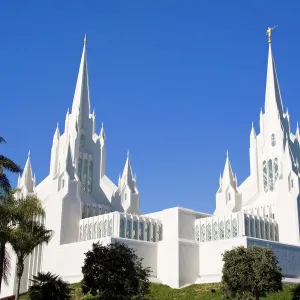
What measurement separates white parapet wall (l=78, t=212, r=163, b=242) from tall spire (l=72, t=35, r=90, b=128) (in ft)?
41.5

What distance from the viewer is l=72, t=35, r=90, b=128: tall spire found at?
59531 millimetres

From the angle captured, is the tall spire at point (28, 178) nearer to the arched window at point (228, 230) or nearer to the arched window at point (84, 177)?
the arched window at point (84, 177)

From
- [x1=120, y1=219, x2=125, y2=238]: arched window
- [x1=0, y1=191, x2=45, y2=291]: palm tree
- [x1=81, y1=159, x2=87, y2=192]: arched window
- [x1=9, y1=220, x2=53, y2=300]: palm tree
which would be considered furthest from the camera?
[x1=81, y1=159, x2=87, y2=192]: arched window

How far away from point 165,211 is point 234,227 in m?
6.54

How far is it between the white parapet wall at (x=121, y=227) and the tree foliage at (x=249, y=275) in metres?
18.4

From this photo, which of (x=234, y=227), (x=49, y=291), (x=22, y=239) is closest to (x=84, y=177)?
(x=234, y=227)

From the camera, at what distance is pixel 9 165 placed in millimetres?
23172

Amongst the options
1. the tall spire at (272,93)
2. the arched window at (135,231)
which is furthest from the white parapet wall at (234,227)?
the tall spire at (272,93)

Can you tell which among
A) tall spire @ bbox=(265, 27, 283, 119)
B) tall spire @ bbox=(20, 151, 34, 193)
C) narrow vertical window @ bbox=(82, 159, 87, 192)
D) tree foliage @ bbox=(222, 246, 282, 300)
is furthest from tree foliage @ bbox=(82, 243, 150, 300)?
tall spire @ bbox=(265, 27, 283, 119)

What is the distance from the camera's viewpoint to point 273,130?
195 feet

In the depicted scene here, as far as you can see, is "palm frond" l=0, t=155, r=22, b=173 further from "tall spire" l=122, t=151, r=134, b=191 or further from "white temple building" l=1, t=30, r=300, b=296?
"tall spire" l=122, t=151, r=134, b=191

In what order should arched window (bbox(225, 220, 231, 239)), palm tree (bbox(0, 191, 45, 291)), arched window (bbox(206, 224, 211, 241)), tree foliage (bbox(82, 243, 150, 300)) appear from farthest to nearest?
arched window (bbox(206, 224, 211, 241)) → arched window (bbox(225, 220, 231, 239)) → tree foliage (bbox(82, 243, 150, 300)) → palm tree (bbox(0, 191, 45, 291))

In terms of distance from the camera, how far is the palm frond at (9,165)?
23.1 meters

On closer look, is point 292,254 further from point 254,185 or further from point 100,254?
point 100,254
